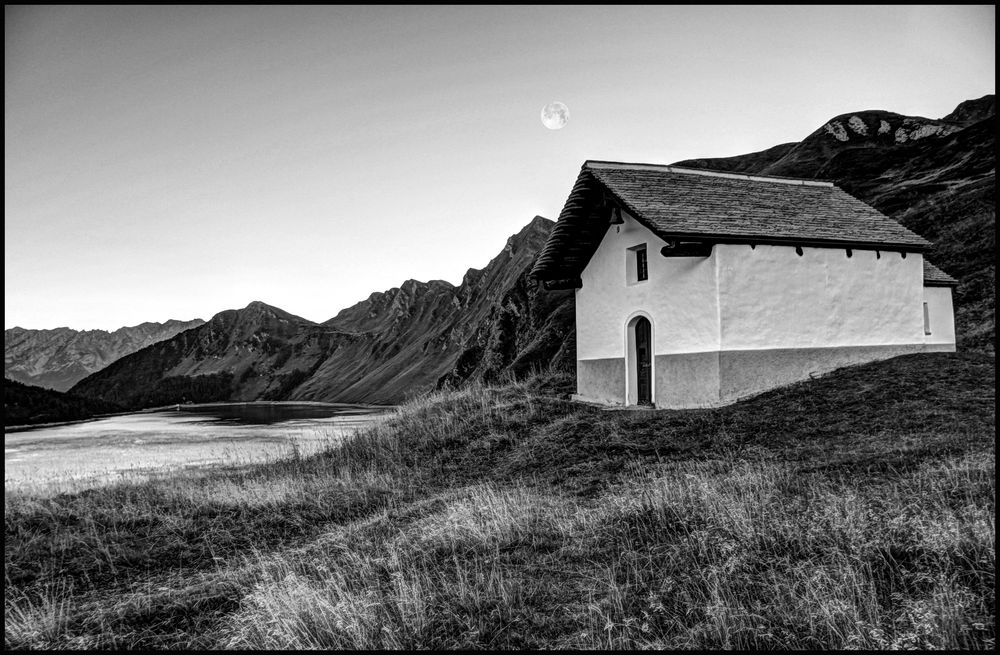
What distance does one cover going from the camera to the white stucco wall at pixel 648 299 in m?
18.7

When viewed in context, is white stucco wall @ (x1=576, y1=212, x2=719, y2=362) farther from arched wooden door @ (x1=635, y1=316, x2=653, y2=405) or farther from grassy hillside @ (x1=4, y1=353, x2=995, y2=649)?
grassy hillside @ (x1=4, y1=353, x2=995, y2=649)

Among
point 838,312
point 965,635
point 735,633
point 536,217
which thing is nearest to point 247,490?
point 735,633

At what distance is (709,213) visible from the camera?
19625mm

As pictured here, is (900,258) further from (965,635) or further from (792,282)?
(965,635)

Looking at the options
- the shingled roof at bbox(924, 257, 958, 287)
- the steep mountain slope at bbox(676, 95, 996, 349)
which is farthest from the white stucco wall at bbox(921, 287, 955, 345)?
the steep mountain slope at bbox(676, 95, 996, 349)

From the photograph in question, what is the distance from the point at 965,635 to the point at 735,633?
63.5 inches

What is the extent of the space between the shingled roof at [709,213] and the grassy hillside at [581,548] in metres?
5.79

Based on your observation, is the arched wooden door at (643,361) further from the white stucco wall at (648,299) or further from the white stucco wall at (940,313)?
the white stucco wall at (940,313)

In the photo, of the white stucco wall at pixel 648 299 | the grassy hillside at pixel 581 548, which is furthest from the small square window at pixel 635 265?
the grassy hillside at pixel 581 548

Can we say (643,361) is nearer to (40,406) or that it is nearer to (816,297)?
(816,297)

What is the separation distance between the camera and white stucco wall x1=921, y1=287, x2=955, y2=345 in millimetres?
24109

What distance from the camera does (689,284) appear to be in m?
19.1

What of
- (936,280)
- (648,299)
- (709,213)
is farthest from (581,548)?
(936,280)

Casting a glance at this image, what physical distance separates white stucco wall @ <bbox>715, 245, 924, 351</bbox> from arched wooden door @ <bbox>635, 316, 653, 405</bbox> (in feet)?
11.7
